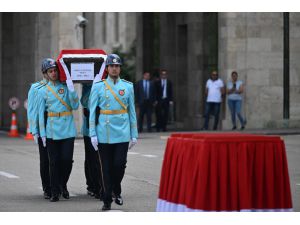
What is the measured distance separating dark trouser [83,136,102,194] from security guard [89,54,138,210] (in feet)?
3.24

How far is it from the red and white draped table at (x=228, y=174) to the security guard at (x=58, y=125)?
4.02 m

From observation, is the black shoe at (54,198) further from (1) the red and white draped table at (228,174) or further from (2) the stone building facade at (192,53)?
(2) the stone building facade at (192,53)

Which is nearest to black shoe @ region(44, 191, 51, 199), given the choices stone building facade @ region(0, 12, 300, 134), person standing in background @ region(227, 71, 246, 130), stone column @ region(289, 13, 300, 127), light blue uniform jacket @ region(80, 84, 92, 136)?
light blue uniform jacket @ region(80, 84, 92, 136)

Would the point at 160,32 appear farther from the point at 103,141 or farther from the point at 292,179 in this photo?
the point at 103,141

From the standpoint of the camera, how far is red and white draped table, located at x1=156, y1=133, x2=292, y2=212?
1020cm

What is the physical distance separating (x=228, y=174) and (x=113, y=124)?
334 centimetres

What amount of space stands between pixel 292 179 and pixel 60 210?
519 cm

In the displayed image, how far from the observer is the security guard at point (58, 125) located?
14758mm

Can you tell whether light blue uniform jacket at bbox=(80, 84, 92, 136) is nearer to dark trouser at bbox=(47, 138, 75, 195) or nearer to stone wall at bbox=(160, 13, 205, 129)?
dark trouser at bbox=(47, 138, 75, 195)

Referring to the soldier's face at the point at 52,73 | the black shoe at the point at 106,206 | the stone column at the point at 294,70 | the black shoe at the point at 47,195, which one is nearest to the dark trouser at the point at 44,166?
the black shoe at the point at 47,195

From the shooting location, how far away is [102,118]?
44.2ft

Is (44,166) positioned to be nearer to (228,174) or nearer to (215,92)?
(228,174)

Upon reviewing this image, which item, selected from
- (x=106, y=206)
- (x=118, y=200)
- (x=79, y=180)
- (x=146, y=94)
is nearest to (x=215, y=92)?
(x=146, y=94)
